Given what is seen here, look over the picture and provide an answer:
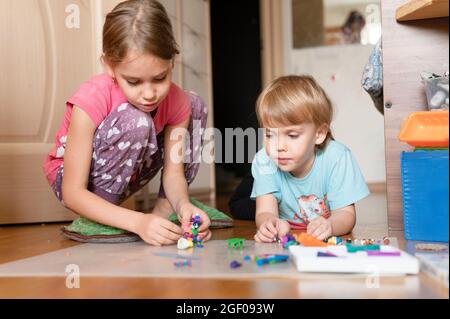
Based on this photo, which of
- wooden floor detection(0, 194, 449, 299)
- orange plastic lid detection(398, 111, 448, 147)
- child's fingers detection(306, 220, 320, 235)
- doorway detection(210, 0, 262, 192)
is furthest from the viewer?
doorway detection(210, 0, 262, 192)

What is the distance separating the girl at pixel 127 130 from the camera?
44.7 inches

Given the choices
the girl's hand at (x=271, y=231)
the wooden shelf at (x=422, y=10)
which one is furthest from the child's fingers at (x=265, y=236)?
the wooden shelf at (x=422, y=10)

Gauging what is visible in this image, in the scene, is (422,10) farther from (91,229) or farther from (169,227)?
(91,229)

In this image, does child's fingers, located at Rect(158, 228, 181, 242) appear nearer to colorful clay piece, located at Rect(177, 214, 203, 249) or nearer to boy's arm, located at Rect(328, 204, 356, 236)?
colorful clay piece, located at Rect(177, 214, 203, 249)

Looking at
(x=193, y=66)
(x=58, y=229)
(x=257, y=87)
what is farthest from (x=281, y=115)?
(x=257, y=87)

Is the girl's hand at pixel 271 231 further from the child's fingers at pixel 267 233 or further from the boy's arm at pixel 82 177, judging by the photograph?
the boy's arm at pixel 82 177

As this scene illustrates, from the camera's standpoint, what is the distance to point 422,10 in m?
1.20

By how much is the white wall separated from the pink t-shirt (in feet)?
7.22

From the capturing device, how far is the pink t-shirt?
123cm

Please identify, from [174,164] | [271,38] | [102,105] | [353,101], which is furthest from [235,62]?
[102,105]

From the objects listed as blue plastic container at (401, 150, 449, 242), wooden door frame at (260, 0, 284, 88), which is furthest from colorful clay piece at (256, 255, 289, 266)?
wooden door frame at (260, 0, 284, 88)

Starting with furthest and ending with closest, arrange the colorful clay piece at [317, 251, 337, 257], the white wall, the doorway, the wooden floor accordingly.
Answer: the doorway, the white wall, the colorful clay piece at [317, 251, 337, 257], the wooden floor

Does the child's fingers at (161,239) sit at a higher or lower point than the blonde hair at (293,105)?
lower

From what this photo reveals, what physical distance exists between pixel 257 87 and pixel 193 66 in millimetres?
1123
